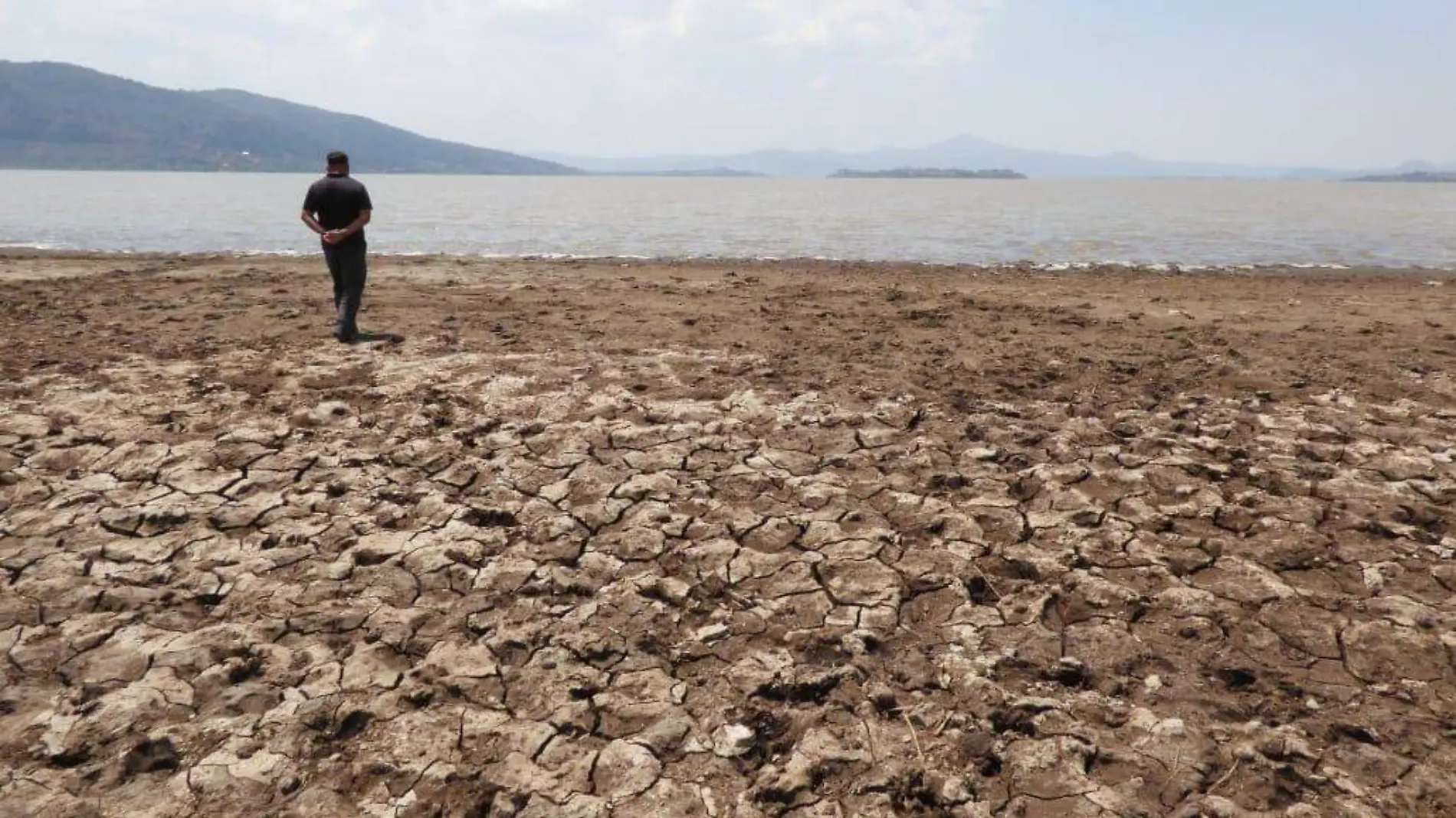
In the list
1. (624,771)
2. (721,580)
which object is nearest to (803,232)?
(721,580)

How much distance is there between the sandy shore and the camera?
3.13m

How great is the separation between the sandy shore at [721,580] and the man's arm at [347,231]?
1111 millimetres

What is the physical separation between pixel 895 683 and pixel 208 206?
167 ft

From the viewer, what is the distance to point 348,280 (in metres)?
8.51

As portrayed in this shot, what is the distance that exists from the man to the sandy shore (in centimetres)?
87

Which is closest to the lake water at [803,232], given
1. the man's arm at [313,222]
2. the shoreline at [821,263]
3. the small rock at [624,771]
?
the shoreline at [821,263]

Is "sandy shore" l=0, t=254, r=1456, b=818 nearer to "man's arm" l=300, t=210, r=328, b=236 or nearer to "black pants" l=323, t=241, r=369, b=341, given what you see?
"black pants" l=323, t=241, r=369, b=341

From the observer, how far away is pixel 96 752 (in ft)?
10.6

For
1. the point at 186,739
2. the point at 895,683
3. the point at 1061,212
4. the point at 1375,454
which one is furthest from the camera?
the point at 1061,212

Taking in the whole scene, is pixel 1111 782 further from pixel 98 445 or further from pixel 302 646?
pixel 98 445

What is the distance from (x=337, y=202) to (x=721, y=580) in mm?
6141

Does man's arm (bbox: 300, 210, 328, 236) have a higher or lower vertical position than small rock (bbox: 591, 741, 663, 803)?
higher

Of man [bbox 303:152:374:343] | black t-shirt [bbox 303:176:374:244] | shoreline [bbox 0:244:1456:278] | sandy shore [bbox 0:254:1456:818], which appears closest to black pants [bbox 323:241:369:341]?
man [bbox 303:152:374:343]

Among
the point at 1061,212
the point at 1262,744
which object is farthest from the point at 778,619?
the point at 1061,212
